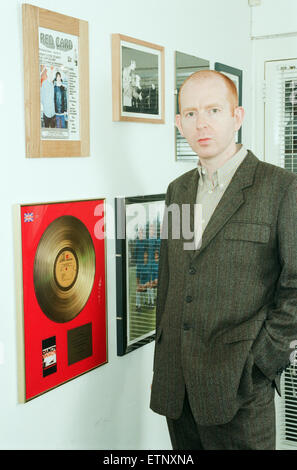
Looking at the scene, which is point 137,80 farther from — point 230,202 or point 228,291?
point 228,291

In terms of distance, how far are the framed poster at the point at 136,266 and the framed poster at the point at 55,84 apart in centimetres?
35

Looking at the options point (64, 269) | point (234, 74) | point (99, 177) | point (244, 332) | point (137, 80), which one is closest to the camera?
point (244, 332)

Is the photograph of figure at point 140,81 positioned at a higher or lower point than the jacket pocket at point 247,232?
higher

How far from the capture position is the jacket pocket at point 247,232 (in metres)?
1.58

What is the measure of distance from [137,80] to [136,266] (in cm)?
67

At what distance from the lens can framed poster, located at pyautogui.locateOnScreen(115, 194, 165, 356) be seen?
76.7 inches

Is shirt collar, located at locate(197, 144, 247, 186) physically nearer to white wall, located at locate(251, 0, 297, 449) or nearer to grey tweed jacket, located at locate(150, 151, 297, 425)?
grey tweed jacket, located at locate(150, 151, 297, 425)

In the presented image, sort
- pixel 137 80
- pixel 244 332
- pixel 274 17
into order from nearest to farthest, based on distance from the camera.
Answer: pixel 244 332, pixel 137 80, pixel 274 17

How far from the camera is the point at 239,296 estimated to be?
1593mm

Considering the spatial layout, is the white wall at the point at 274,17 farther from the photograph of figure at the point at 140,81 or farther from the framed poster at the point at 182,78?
the photograph of figure at the point at 140,81

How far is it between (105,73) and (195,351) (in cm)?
94

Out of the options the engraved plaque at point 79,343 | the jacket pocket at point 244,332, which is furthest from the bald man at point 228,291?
the engraved plaque at point 79,343

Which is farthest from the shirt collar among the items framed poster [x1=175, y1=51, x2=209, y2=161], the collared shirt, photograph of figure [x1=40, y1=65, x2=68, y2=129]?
framed poster [x1=175, y1=51, x2=209, y2=161]

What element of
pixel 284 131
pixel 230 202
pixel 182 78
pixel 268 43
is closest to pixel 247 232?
pixel 230 202
